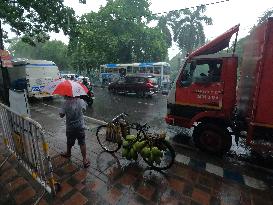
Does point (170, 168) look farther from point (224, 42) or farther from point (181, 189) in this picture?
point (224, 42)

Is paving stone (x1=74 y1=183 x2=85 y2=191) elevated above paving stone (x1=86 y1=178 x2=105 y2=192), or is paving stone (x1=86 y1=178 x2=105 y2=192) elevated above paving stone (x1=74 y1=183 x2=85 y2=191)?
paving stone (x1=74 y1=183 x2=85 y2=191)

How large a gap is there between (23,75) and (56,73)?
2.12 metres

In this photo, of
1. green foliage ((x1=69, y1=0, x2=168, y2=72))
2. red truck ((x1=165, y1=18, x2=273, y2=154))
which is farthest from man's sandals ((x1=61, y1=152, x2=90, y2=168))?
green foliage ((x1=69, y1=0, x2=168, y2=72))

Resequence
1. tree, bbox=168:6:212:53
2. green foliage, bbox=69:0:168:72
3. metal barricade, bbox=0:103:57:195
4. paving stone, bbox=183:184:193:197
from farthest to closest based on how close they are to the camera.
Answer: tree, bbox=168:6:212:53, green foliage, bbox=69:0:168:72, paving stone, bbox=183:184:193:197, metal barricade, bbox=0:103:57:195

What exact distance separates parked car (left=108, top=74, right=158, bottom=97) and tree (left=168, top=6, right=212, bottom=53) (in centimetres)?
1939

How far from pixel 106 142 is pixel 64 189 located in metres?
1.99

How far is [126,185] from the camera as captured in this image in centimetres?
450

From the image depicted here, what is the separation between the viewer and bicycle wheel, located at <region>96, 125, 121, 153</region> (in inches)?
232

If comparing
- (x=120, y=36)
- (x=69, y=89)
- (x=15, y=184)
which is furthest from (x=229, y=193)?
(x=120, y=36)

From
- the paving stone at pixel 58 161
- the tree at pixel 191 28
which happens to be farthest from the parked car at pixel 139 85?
the tree at pixel 191 28

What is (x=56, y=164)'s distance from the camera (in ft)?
17.4

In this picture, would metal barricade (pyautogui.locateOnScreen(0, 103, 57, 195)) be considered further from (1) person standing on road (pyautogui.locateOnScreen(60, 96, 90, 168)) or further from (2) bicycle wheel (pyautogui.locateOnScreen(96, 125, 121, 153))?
(2) bicycle wheel (pyautogui.locateOnScreen(96, 125, 121, 153))

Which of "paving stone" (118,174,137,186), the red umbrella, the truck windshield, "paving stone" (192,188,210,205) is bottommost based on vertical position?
"paving stone" (192,188,210,205)

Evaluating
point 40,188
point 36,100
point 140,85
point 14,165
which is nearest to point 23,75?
point 36,100
